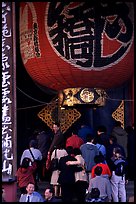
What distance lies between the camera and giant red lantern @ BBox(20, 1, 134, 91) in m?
10.7

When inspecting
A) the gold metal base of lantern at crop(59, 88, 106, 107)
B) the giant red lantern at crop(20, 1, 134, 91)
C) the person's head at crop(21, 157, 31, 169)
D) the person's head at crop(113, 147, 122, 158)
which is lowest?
the person's head at crop(21, 157, 31, 169)

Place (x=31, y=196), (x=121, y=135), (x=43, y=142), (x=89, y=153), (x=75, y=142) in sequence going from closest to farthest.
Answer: (x=31, y=196), (x=89, y=153), (x=75, y=142), (x=43, y=142), (x=121, y=135)

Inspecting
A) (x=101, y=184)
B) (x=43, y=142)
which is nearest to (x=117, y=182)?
(x=101, y=184)

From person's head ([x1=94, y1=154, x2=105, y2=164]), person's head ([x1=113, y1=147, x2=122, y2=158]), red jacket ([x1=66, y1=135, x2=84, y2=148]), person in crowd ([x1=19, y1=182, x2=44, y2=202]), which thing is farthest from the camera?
red jacket ([x1=66, y1=135, x2=84, y2=148])

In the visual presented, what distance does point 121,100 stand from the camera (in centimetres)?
1497

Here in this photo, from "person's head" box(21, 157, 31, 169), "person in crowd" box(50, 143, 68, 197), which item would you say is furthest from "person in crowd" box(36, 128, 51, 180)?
"person's head" box(21, 157, 31, 169)

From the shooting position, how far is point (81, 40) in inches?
424

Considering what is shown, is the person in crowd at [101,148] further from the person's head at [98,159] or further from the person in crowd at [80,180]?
the person in crowd at [80,180]

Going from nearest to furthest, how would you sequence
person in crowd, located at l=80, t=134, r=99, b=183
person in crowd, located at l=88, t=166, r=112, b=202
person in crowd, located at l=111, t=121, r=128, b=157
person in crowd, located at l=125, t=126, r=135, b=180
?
person in crowd, located at l=88, t=166, r=112, b=202, person in crowd, located at l=80, t=134, r=99, b=183, person in crowd, located at l=125, t=126, r=135, b=180, person in crowd, located at l=111, t=121, r=128, b=157

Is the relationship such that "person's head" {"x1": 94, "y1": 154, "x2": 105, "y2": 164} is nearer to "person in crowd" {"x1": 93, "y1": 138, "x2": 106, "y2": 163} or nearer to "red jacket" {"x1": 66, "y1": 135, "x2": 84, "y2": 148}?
"person in crowd" {"x1": 93, "y1": 138, "x2": 106, "y2": 163}

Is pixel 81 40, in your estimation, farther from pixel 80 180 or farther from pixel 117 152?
pixel 80 180

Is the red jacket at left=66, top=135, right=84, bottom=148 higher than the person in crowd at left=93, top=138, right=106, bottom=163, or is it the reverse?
the red jacket at left=66, top=135, right=84, bottom=148

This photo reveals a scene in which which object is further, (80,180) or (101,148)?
(101,148)

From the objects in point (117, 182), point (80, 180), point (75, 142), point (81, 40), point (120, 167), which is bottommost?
point (117, 182)
